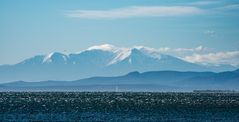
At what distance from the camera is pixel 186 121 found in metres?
67.9

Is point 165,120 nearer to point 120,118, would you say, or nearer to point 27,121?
point 120,118

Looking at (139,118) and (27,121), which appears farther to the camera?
(139,118)

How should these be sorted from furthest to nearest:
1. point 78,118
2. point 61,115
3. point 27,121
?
1. point 61,115
2. point 78,118
3. point 27,121

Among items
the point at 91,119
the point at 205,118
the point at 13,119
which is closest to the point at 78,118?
the point at 91,119

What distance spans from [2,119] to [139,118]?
511 inches

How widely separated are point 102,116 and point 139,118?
4528 mm

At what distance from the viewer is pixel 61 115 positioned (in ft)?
248

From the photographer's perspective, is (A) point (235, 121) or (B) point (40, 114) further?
(B) point (40, 114)

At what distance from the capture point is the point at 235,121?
223 ft

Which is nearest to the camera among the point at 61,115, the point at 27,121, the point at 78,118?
the point at 27,121

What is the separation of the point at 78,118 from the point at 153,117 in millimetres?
7607

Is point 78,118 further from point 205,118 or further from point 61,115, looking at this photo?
point 205,118

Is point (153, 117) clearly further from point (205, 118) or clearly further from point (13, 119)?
point (13, 119)

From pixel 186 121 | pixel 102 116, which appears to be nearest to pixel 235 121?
pixel 186 121
